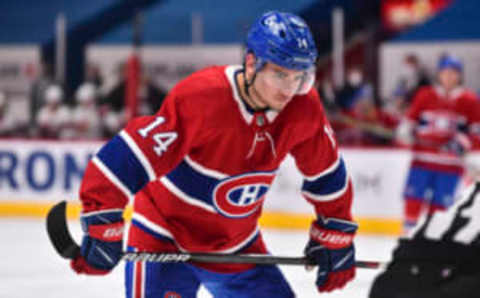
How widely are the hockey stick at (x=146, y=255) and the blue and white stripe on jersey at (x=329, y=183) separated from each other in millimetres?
202

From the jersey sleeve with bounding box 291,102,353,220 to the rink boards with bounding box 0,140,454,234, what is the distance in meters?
3.68

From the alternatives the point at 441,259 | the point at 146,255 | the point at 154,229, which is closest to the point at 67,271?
the point at 154,229

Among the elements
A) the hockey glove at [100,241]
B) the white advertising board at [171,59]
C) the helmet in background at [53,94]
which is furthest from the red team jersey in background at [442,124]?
the hockey glove at [100,241]

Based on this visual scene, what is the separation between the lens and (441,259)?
1516mm

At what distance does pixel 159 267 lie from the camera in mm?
2279

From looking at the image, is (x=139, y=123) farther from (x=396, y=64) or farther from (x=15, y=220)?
(x=396, y=64)

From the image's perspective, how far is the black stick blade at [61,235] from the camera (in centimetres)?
209

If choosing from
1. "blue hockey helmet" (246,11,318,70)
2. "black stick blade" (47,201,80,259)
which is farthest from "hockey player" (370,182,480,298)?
"black stick blade" (47,201,80,259)

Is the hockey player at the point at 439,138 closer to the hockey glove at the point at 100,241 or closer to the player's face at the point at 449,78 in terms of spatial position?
the player's face at the point at 449,78

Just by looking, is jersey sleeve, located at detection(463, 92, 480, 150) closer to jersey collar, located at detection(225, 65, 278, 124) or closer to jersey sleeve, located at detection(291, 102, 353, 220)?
jersey sleeve, located at detection(291, 102, 353, 220)

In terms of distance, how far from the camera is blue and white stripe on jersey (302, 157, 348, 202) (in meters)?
2.33

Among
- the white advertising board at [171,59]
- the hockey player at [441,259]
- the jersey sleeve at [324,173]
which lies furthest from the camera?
the white advertising board at [171,59]

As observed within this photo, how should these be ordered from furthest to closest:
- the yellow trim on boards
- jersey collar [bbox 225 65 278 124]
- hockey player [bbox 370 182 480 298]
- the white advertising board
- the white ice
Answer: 1. the white advertising board
2. the yellow trim on boards
3. the white ice
4. jersey collar [bbox 225 65 278 124]
5. hockey player [bbox 370 182 480 298]

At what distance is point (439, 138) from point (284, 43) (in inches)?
151
